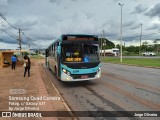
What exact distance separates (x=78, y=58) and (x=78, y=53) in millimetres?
289

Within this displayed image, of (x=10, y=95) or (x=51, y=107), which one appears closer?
(x=51, y=107)

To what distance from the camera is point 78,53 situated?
1146 centimetres

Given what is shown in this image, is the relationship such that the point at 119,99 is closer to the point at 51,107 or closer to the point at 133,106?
the point at 133,106

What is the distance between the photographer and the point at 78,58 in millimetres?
11398

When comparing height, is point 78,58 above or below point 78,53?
below

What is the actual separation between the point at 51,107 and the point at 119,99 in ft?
9.36

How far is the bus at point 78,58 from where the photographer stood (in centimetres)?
1118

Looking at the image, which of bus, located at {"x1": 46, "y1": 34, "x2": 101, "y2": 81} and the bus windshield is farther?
the bus windshield

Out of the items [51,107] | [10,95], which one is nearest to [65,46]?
[10,95]

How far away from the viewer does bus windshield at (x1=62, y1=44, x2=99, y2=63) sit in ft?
37.2

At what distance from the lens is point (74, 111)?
6.88 meters

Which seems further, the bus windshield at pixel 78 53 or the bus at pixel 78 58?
the bus windshield at pixel 78 53

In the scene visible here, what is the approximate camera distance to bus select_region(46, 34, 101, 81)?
1118 cm

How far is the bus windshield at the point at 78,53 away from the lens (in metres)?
11.3
